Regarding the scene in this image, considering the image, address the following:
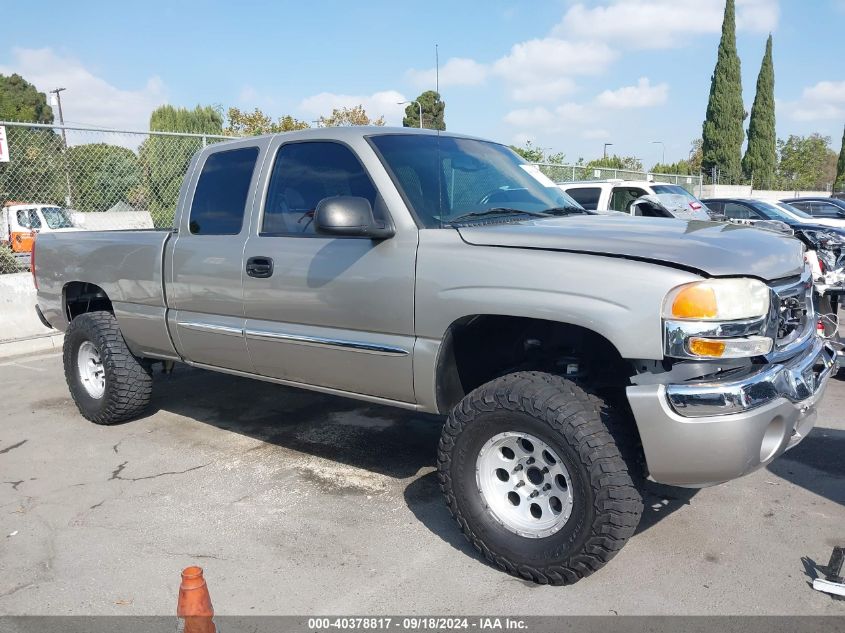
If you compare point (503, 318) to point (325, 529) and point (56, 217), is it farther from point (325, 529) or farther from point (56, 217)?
point (56, 217)

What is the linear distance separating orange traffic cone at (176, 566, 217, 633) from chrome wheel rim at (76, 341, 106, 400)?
151 inches

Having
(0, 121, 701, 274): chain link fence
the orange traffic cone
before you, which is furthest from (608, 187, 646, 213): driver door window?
the orange traffic cone

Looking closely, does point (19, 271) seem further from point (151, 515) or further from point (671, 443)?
point (671, 443)

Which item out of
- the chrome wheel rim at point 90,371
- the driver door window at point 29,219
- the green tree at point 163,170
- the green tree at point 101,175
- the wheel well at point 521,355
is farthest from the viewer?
the driver door window at point 29,219

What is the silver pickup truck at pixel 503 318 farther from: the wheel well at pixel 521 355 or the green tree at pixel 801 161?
the green tree at pixel 801 161

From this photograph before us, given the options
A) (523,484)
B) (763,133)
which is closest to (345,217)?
(523,484)

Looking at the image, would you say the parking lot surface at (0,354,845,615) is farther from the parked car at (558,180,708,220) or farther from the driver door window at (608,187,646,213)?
the driver door window at (608,187,646,213)

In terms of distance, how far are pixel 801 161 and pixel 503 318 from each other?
5884 cm

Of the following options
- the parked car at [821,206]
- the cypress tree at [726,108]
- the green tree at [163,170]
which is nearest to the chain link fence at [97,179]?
the green tree at [163,170]

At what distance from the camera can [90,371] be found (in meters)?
A: 5.72

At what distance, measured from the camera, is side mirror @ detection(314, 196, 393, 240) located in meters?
3.42

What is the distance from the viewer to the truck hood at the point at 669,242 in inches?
113

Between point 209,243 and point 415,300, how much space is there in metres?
1.70

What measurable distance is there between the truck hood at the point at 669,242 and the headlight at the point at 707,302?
6 cm
